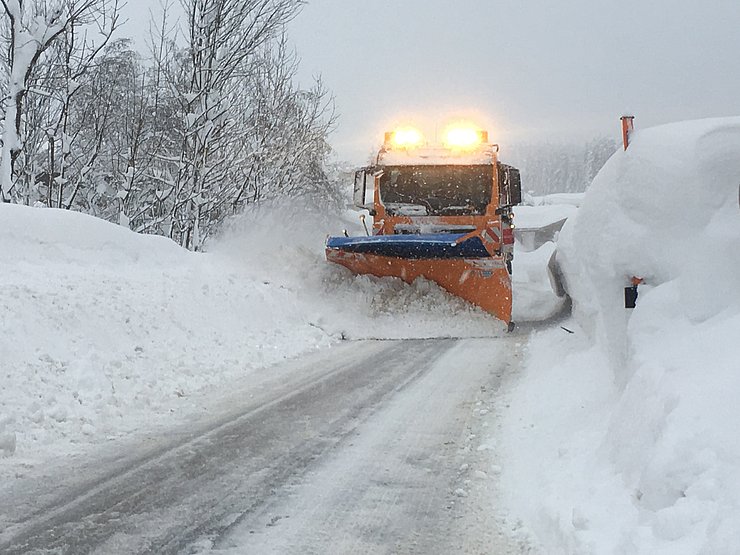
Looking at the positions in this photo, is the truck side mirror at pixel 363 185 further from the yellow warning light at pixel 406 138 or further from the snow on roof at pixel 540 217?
the snow on roof at pixel 540 217

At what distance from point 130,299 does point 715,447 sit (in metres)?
6.56

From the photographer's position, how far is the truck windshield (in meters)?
11.4

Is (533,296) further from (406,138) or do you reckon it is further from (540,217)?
(540,217)

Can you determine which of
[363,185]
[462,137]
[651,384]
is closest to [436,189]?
[462,137]

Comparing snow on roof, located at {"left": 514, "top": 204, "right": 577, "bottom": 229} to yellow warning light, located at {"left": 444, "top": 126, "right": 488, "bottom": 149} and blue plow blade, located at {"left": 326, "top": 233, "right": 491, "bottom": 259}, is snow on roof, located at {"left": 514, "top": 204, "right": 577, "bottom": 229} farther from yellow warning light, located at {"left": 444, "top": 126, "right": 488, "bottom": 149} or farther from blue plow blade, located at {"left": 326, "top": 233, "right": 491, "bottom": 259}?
blue plow blade, located at {"left": 326, "top": 233, "right": 491, "bottom": 259}

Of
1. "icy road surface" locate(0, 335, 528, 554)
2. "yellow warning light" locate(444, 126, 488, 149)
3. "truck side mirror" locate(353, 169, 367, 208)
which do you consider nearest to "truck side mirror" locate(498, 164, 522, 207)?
"yellow warning light" locate(444, 126, 488, 149)

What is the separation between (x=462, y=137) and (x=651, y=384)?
874cm

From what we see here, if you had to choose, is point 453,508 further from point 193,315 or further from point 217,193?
point 217,193

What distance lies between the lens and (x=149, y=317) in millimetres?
7832

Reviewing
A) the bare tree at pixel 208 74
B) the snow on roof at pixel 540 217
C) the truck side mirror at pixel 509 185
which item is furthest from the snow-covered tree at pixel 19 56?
the snow on roof at pixel 540 217

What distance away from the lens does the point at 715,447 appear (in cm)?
279

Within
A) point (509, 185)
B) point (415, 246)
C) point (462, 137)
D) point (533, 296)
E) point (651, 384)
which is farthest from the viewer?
point (533, 296)

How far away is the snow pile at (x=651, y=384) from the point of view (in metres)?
2.79

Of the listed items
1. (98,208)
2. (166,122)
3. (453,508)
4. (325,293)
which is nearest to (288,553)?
(453,508)
